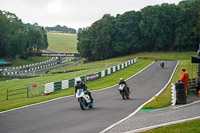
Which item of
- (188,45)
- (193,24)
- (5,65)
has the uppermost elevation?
(193,24)

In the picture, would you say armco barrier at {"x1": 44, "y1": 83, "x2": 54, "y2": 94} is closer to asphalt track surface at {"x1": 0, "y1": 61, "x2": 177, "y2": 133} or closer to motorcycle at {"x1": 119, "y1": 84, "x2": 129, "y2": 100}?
motorcycle at {"x1": 119, "y1": 84, "x2": 129, "y2": 100}

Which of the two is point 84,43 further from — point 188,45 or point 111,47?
point 188,45

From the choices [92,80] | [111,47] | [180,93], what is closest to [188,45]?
[111,47]

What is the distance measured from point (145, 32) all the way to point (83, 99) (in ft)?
292

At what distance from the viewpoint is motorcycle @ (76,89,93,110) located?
51.1 ft

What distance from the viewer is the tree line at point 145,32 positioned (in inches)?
3844

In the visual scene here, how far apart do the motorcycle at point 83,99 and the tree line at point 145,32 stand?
84754 mm

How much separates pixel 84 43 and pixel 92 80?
6714cm

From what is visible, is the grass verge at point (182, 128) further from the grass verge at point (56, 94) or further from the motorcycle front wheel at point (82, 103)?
the grass verge at point (56, 94)

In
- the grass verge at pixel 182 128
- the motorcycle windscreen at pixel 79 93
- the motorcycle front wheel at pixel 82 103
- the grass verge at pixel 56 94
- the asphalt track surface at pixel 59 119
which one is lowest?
the grass verge at pixel 56 94

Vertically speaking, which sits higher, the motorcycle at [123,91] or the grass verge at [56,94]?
the motorcycle at [123,91]

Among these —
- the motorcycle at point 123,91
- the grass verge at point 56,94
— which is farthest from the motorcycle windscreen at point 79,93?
the motorcycle at point 123,91

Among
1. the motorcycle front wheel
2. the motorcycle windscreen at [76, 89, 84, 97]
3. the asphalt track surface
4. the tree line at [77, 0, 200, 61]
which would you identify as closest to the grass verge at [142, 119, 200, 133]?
the asphalt track surface

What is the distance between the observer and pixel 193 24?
9669 cm
